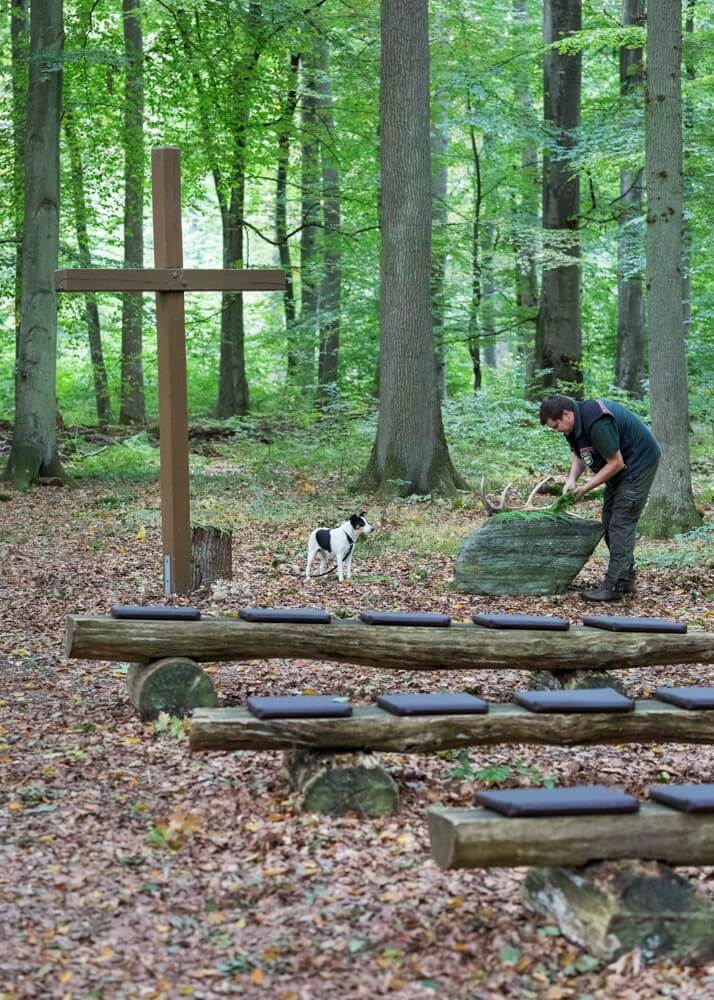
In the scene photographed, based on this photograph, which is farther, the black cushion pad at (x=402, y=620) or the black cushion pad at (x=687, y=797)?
the black cushion pad at (x=402, y=620)

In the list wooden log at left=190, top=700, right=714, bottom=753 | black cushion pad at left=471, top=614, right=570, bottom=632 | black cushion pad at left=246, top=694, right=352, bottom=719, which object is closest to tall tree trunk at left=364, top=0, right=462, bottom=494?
black cushion pad at left=471, top=614, right=570, bottom=632

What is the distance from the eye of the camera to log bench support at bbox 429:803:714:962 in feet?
12.4

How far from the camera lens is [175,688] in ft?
20.3

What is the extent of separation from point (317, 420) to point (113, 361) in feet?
17.4

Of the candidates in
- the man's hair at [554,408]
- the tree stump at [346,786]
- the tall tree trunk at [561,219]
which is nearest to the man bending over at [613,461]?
the man's hair at [554,408]

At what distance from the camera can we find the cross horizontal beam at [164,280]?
815cm

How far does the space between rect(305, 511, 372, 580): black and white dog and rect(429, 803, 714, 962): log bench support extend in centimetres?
590

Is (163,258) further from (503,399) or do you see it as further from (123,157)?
(503,399)

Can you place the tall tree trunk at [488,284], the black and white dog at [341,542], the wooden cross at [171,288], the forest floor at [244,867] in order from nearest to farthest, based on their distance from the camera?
the forest floor at [244,867]
the wooden cross at [171,288]
the black and white dog at [341,542]
the tall tree trunk at [488,284]

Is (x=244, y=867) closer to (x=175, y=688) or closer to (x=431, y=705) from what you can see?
(x=431, y=705)

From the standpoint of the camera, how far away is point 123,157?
62.4 ft

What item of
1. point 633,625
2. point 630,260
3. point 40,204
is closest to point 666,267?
point 633,625

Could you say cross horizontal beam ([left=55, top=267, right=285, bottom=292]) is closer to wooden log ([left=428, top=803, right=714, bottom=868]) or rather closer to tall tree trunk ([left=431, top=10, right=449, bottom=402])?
wooden log ([left=428, top=803, right=714, bottom=868])

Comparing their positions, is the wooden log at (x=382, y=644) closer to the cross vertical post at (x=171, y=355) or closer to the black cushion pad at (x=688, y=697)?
the black cushion pad at (x=688, y=697)
